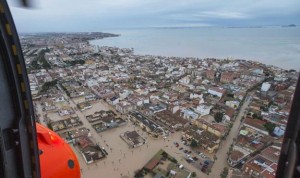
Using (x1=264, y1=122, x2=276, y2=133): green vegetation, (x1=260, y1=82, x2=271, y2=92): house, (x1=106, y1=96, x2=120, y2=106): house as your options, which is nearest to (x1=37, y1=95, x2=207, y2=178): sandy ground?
(x1=106, y1=96, x2=120, y2=106): house

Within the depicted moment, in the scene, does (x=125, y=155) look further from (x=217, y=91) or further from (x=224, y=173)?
(x=217, y=91)

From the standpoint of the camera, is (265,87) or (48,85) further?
(48,85)

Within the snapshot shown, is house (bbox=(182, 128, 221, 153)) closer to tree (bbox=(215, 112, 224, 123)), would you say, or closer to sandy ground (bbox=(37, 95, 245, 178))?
sandy ground (bbox=(37, 95, 245, 178))

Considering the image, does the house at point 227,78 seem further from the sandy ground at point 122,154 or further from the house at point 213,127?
the sandy ground at point 122,154

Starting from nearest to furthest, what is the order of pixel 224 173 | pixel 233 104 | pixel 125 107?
pixel 224 173 → pixel 125 107 → pixel 233 104

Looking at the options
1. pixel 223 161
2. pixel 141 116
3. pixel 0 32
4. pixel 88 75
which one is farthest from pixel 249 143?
pixel 88 75

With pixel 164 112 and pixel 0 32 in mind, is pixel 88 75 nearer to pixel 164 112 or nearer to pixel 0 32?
pixel 164 112

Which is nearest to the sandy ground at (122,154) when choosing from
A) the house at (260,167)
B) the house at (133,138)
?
the house at (133,138)

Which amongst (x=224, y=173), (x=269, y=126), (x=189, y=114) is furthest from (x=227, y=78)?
(x=224, y=173)
